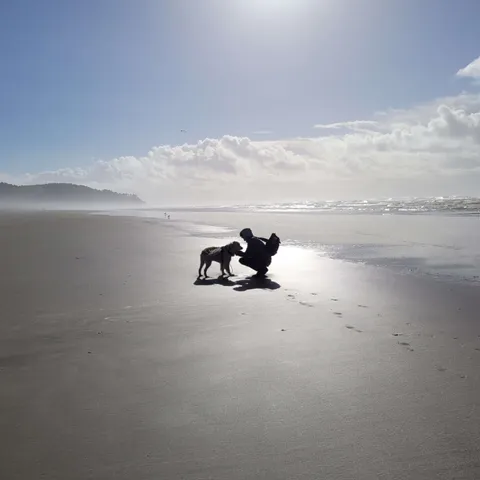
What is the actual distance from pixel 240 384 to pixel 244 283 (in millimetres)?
5527

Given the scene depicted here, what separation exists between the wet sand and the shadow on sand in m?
0.58

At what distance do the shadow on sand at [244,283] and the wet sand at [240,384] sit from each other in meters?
0.58

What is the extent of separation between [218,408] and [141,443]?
2.59ft

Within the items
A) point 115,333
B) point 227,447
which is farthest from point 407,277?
point 227,447


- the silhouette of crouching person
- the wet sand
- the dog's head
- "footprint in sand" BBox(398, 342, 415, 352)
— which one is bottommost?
"footprint in sand" BBox(398, 342, 415, 352)

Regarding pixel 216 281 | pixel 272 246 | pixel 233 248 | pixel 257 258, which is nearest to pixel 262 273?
pixel 257 258

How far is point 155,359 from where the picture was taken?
188 inches

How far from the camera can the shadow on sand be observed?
29.7 ft

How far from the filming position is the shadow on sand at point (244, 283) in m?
9.05

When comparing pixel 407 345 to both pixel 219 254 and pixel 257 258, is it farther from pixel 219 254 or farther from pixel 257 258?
pixel 219 254

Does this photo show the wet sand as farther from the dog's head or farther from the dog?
the dog's head

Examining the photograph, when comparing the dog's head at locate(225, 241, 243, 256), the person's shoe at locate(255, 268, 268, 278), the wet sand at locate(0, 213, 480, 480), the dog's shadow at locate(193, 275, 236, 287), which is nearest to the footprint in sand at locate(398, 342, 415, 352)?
the wet sand at locate(0, 213, 480, 480)

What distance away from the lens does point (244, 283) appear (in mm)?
9602

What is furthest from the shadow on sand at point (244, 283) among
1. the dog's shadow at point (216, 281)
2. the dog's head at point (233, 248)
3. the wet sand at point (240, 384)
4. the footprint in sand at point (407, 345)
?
the footprint in sand at point (407, 345)
